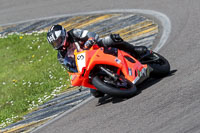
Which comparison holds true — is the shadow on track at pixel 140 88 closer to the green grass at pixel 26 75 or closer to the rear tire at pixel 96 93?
the rear tire at pixel 96 93

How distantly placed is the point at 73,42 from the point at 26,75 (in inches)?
152

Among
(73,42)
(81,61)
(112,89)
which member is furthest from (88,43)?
(112,89)

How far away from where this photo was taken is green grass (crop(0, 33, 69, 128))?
9.90 meters

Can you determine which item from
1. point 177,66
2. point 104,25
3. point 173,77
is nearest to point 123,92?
point 173,77

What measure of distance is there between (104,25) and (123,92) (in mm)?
5733

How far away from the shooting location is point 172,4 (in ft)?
41.7

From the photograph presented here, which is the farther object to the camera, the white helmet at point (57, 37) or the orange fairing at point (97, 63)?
the white helmet at point (57, 37)

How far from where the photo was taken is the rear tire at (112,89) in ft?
24.0

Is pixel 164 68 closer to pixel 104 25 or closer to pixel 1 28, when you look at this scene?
pixel 104 25

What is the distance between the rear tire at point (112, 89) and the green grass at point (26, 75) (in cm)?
259

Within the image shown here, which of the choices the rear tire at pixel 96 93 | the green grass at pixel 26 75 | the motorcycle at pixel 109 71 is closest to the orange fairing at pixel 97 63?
the motorcycle at pixel 109 71

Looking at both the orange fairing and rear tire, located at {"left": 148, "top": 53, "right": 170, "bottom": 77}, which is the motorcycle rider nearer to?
the orange fairing

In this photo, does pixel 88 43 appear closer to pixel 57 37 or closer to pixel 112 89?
pixel 57 37

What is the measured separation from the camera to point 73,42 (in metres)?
8.22
